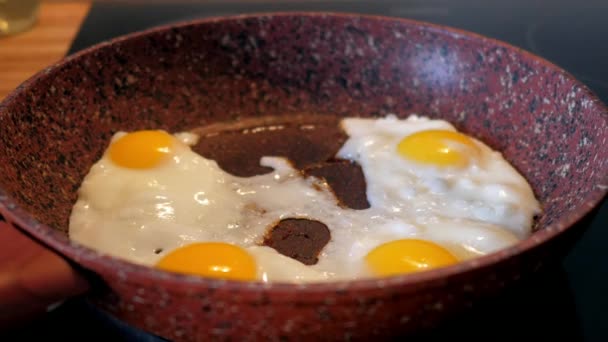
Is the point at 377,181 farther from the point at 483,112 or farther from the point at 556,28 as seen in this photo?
the point at 556,28

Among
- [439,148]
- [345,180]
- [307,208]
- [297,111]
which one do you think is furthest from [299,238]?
[297,111]

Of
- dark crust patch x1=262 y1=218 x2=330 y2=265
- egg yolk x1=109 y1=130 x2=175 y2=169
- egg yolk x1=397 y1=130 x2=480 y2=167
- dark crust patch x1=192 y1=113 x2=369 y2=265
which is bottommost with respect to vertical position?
dark crust patch x1=262 y1=218 x2=330 y2=265

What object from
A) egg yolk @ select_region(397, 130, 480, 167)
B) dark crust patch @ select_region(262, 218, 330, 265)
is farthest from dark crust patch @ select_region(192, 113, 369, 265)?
egg yolk @ select_region(397, 130, 480, 167)

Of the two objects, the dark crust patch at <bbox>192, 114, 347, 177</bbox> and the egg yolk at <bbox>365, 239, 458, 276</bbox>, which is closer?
the egg yolk at <bbox>365, 239, 458, 276</bbox>

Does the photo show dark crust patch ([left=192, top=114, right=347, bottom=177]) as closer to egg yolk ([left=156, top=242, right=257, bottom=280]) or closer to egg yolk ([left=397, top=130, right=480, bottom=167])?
egg yolk ([left=397, top=130, right=480, bottom=167])

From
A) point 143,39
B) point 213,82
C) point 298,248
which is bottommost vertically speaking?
point 298,248

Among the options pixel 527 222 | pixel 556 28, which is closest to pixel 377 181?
pixel 527 222

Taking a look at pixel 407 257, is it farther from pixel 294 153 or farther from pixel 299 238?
pixel 294 153
